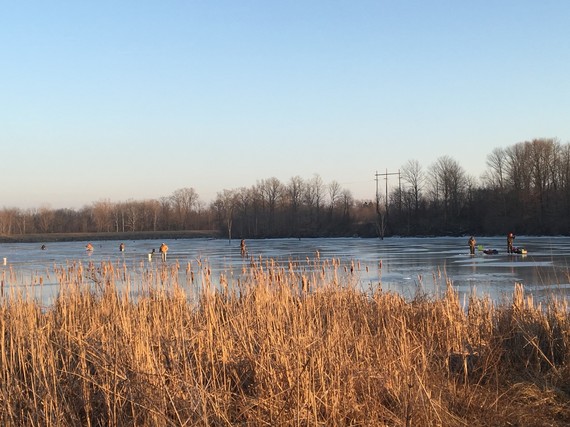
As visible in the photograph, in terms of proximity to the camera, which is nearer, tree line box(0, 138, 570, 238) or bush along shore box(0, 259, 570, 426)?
bush along shore box(0, 259, 570, 426)

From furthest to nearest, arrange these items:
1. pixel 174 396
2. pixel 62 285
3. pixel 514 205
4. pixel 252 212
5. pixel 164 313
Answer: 1. pixel 252 212
2. pixel 514 205
3. pixel 62 285
4. pixel 164 313
5. pixel 174 396

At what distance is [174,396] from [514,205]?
67610mm

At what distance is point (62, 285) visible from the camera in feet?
25.8

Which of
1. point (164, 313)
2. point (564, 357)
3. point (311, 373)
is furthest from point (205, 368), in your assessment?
point (564, 357)

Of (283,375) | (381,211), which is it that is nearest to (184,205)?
(381,211)

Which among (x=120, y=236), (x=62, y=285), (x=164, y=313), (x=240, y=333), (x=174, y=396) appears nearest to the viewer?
(x=174, y=396)

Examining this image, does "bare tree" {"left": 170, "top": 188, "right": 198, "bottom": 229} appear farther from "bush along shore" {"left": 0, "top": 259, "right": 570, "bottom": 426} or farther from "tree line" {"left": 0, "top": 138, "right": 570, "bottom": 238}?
"bush along shore" {"left": 0, "top": 259, "right": 570, "bottom": 426}

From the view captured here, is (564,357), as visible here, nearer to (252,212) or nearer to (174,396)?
(174,396)

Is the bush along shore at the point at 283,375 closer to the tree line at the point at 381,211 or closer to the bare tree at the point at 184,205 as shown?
the tree line at the point at 381,211

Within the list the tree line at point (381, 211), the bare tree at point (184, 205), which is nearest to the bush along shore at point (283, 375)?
the tree line at point (381, 211)

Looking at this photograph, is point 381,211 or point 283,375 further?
point 381,211

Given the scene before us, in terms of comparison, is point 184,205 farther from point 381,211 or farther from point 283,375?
point 283,375

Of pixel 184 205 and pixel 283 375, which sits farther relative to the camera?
pixel 184 205

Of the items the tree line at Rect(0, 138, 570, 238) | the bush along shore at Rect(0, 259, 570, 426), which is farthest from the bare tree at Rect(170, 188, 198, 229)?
the bush along shore at Rect(0, 259, 570, 426)
